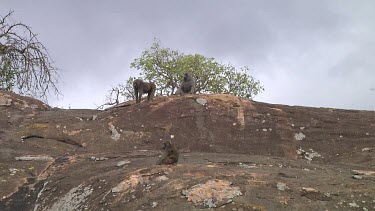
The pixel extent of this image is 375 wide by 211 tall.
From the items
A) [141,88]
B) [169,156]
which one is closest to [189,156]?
[169,156]

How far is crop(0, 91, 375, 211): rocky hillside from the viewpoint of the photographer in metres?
6.63

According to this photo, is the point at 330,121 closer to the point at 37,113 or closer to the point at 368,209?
the point at 368,209

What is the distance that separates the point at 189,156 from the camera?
10062 millimetres

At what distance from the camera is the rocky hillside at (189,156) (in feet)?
21.8

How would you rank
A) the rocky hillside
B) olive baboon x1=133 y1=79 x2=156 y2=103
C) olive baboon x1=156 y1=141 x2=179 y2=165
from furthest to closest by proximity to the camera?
olive baboon x1=133 y1=79 x2=156 y2=103 → olive baboon x1=156 y1=141 x2=179 y2=165 → the rocky hillside

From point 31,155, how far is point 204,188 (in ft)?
16.5

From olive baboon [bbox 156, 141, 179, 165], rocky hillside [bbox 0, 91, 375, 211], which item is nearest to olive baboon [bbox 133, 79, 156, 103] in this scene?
rocky hillside [bbox 0, 91, 375, 211]

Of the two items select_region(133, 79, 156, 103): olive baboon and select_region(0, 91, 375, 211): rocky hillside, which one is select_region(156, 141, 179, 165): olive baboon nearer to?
select_region(0, 91, 375, 211): rocky hillside

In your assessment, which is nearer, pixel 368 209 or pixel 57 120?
pixel 368 209

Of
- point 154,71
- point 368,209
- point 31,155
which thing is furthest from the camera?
point 154,71

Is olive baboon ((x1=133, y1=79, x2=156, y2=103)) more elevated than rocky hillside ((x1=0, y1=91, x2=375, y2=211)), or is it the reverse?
olive baboon ((x1=133, y1=79, x2=156, y2=103))

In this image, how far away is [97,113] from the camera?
43.0 ft

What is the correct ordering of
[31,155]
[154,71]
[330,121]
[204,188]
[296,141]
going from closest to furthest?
[204,188] → [31,155] → [296,141] → [330,121] → [154,71]

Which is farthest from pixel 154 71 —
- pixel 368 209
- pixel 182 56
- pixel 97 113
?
pixel 368 209
